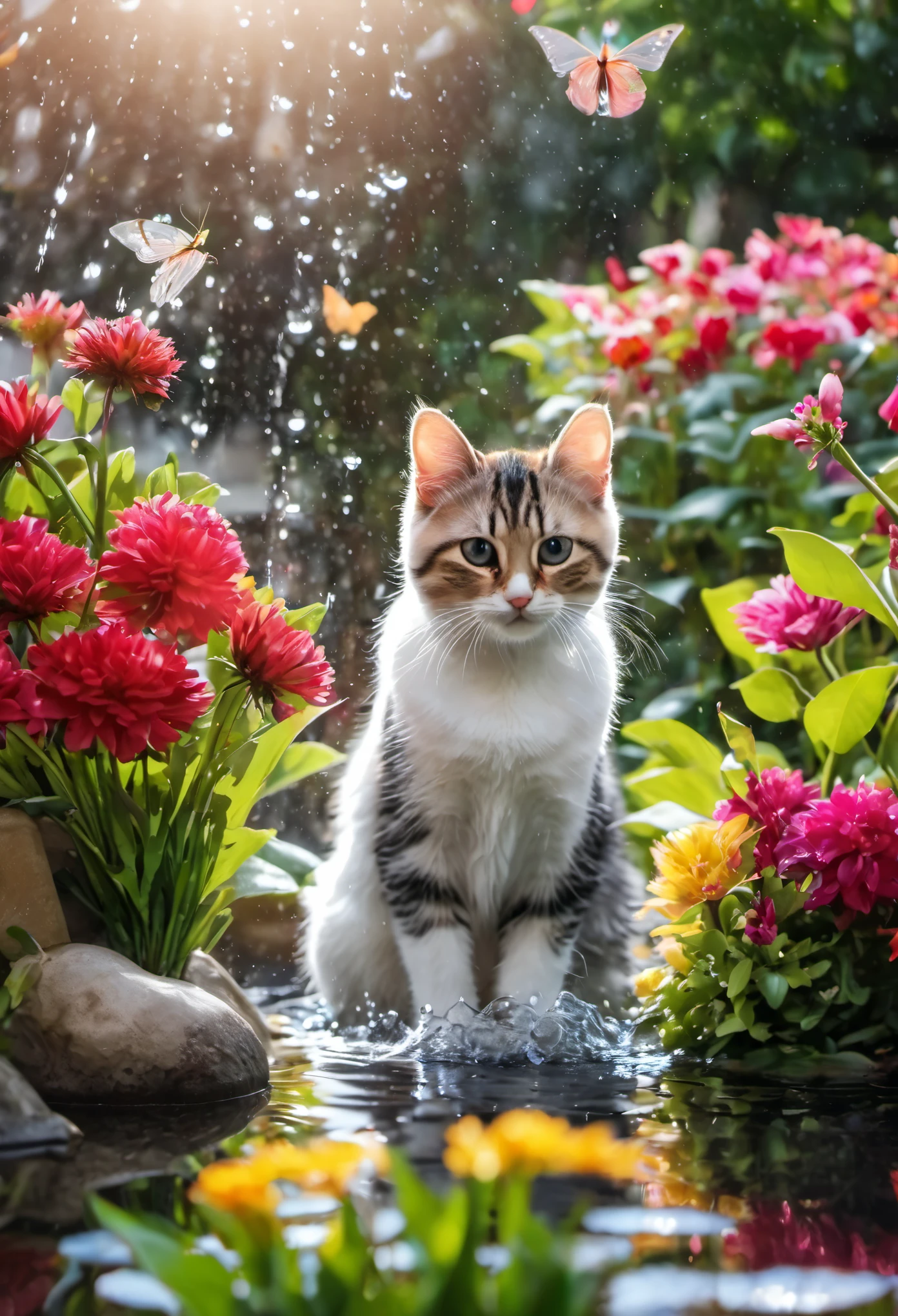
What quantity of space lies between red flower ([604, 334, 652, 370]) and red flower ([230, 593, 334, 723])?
148cm

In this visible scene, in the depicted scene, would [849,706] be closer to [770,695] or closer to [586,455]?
[770,695]

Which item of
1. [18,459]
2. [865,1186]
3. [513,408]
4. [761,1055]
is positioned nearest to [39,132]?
[513,408]

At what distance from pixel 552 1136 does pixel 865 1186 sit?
0.50 meters

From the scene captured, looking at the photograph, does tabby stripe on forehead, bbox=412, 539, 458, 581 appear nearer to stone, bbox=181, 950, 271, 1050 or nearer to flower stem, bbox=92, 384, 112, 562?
flower stem, bbox=92, 384, 112, 562

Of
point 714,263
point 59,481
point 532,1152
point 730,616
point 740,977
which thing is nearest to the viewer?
point 532,1152

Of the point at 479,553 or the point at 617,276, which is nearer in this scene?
the point at 479,553

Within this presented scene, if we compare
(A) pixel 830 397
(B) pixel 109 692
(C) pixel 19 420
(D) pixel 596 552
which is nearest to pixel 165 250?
(C) pixel 19 420

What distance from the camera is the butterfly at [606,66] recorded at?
160 cm

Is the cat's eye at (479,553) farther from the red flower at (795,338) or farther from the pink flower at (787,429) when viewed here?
the red flower at (795,338)

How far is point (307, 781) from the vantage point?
2.48m

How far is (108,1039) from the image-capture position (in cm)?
116

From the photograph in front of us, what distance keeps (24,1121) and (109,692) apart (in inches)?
14.7

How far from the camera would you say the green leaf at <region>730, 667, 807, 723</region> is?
64.3 inches

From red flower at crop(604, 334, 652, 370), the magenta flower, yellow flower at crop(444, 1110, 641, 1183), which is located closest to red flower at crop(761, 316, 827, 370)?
red flower at crop(604, 334, 652, 370)
